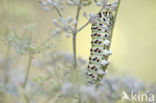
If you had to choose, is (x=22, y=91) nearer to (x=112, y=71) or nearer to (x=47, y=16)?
(x=112, y=71)

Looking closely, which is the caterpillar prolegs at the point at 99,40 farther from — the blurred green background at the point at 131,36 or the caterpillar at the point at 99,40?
the blurred green background at the point at 131,36

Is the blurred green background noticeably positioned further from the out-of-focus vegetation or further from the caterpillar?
the caterpillar

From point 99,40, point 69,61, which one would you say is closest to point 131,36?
point 69,61

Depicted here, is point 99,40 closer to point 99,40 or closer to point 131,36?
point 99,40

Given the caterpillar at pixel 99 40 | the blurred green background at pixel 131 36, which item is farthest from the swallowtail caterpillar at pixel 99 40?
the blurred green background at pixel 131 36

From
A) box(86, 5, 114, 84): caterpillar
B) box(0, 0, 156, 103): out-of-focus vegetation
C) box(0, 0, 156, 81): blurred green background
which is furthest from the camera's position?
box(0, 0, 156, 81): blurred green background

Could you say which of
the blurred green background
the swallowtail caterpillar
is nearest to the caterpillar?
the swallowtail caterpillar

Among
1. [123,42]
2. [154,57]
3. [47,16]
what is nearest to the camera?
[154,57]

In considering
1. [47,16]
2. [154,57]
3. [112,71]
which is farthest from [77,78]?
[47,16]
